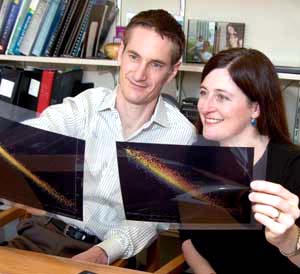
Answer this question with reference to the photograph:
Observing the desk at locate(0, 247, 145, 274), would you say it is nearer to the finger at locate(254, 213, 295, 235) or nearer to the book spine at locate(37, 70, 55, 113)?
the finger at locate(254, 213, 295, 235)

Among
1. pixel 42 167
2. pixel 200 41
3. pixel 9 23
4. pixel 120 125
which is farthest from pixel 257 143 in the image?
A: pixel 9 23

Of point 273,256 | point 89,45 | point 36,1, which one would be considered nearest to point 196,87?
point 89,45

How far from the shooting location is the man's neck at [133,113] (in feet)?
4.55

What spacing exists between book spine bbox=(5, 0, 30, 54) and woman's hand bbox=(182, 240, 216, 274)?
132 centimetres

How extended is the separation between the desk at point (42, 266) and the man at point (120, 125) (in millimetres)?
243

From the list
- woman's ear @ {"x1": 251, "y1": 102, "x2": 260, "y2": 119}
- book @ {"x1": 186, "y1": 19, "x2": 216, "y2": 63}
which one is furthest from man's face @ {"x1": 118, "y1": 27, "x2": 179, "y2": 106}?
book @ {"x1": 186, "y1": 19, "x2": 216, "y2": 63}

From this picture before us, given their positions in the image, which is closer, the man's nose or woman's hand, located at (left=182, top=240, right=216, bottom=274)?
woman's hand, located at (left=182, top=240, right=216, bottom=274)

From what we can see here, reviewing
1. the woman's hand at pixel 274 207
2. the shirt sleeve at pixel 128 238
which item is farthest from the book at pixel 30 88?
the woman's hand at pixel 274 207

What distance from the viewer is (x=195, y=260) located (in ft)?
4.28

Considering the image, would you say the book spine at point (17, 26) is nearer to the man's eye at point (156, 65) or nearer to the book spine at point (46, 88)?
the book spine at point (46, 88)

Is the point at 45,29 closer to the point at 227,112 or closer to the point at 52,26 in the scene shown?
the point at 52,26

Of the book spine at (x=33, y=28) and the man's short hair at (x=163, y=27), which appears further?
the book spine at (x=33, y=28)

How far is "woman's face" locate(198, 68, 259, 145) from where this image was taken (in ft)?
3.73

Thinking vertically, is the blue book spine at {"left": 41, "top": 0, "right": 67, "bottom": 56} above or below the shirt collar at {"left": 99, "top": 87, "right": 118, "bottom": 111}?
above
